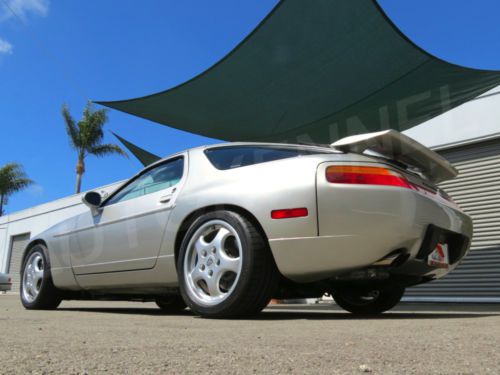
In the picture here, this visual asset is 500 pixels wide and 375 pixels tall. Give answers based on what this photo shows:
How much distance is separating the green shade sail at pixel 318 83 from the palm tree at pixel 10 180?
29008mm

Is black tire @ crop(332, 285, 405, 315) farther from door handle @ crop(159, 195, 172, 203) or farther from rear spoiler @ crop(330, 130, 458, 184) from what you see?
door handle @ crop(159, 195, 172, 203)

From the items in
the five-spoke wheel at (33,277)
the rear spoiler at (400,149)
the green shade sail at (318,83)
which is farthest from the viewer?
the green shade sail at (318,83)

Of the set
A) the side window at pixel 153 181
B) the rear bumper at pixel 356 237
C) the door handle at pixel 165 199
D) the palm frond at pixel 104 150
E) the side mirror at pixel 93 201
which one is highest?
the palm frond at pixel 104 150

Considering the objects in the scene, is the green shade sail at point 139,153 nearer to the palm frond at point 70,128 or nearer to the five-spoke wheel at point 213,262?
the five-spoke wheel at point 213,262

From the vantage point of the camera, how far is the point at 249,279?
2863 millimetres

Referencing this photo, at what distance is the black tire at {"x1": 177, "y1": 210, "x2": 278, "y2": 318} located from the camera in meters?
2.87

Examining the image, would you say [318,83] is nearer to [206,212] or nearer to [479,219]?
[479,219]

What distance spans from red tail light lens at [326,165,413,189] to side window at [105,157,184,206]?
1441mm

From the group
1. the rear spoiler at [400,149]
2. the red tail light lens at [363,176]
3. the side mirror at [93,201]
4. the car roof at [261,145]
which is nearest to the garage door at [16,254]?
the side mirror at [93,201]

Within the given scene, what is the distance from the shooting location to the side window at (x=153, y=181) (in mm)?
3971

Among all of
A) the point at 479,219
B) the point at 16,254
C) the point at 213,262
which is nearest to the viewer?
the point at 213,262

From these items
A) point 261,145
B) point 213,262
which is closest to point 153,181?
point 261,145

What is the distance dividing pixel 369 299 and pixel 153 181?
6.97ft

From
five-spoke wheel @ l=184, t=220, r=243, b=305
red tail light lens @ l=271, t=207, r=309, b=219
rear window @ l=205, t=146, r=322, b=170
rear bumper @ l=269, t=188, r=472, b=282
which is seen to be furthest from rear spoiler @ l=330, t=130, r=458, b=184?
five-spoke wheel @ l=184, t=220, r=243, b=305
